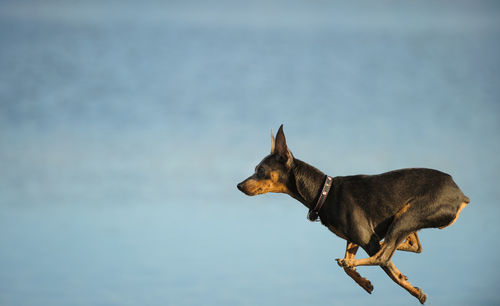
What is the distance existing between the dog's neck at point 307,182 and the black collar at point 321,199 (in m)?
0.10

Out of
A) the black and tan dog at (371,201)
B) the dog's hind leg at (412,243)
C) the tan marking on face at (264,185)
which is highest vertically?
the tan marking on face at (264,185)

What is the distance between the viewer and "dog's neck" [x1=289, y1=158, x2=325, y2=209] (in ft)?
50.3

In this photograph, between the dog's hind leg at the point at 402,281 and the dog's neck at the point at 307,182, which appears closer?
the dog's hind leg at the point at 402,281

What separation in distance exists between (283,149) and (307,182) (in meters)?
0.88

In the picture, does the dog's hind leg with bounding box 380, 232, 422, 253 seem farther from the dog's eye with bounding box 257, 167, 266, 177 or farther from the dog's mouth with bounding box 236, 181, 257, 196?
the dog's mouth with bounding box 236, 181, 257, 196

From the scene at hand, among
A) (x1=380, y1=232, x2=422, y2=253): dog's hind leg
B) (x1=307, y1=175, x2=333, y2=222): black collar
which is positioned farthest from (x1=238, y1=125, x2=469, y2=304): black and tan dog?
(x1=380, y1=232, x2=422, y2=253): dog's hind leg

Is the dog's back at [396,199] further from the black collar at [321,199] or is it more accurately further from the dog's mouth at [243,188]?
the dog's mouth at [243,188]

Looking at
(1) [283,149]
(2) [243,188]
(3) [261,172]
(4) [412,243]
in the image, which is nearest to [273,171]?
(3) [261,172]

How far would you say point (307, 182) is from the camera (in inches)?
606

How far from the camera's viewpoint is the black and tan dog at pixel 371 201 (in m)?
14.7

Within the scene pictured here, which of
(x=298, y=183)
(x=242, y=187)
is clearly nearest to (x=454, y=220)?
(x=298, y=183)

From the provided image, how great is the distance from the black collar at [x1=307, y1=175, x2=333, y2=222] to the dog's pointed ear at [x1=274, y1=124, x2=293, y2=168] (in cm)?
88

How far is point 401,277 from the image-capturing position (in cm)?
1489

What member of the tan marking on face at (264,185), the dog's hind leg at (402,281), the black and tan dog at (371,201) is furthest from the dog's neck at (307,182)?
the dog's hind leg at (402,281)
